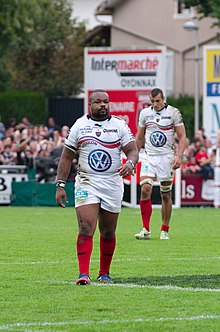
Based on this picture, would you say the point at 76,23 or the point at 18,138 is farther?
the point at 76,23

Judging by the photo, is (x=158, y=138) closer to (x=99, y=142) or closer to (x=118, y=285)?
(x=99, y=142)

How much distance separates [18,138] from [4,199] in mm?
2535

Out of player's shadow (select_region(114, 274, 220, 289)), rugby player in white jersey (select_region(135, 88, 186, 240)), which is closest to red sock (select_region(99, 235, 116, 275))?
player's shadow (select_region(114, 274, 220, 289))

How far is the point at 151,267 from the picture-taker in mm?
12828

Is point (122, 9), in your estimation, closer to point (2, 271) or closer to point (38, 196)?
point (38, 196)

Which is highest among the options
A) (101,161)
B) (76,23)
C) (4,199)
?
(76,23)

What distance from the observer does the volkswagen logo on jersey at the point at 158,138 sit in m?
17.4

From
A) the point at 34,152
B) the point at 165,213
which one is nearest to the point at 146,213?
the point at 165,213

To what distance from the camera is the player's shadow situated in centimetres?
1109

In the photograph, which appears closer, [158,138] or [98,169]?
[98,169]

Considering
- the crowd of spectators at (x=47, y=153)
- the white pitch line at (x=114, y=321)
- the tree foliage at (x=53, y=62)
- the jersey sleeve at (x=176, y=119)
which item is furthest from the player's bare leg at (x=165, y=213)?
the tree foliage at (x=53, y=62)

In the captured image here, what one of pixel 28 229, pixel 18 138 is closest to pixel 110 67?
pixel 18 138

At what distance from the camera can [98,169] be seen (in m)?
11.4

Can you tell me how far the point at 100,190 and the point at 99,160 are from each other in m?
0.29
